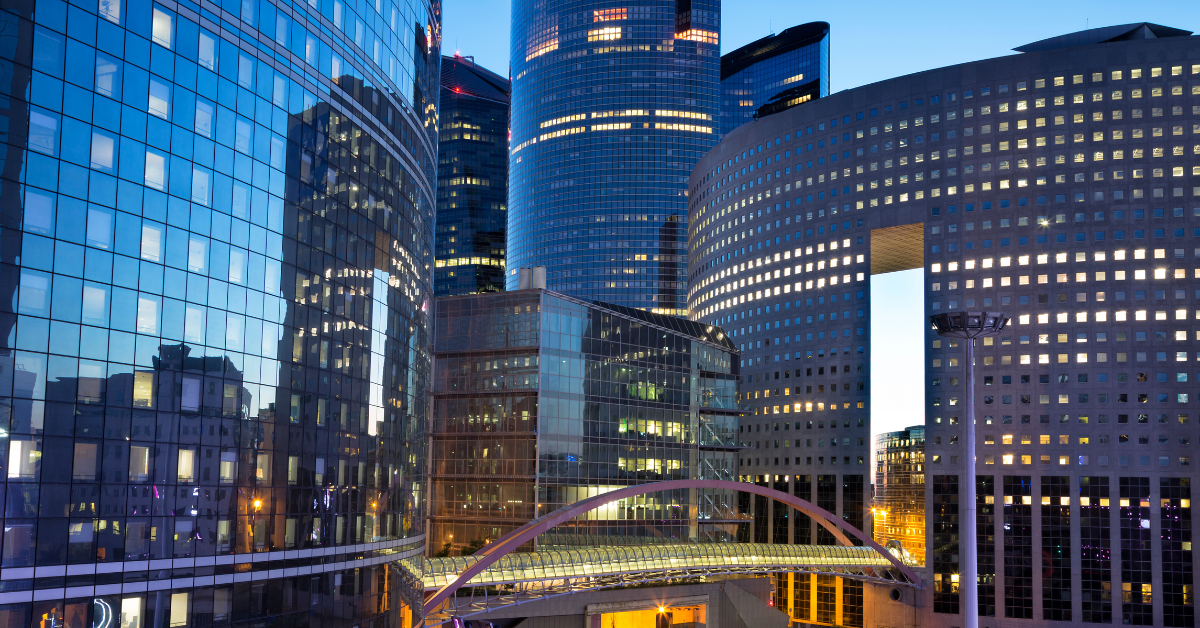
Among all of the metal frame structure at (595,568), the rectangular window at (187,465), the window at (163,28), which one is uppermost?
the window at (163,28)

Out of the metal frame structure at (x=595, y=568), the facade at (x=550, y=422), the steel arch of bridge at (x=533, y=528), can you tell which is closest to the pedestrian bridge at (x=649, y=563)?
the metal frame structure at (x=595, y=568)

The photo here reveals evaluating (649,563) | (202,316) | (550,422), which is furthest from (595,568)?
(202,316)

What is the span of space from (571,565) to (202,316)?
3534cm

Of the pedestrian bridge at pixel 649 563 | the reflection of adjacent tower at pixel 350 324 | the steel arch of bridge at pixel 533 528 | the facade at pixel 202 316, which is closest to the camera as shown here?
the facade at pixel 202 316

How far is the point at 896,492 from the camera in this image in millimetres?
127000

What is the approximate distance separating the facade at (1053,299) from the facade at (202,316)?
78.6m

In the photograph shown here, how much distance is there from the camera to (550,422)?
7681 centimetres

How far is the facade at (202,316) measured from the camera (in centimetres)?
3200

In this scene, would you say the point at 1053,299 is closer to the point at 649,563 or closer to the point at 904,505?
the point at 904,505

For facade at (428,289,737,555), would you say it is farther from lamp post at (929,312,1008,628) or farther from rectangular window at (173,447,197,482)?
rectangular window at (173,447,197,482)

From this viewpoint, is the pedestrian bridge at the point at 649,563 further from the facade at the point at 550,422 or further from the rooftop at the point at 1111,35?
the rooftop at the point at 1111,35

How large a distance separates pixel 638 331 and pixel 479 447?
17.5 meters

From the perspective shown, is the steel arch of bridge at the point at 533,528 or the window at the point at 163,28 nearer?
the window at the point at 163,28

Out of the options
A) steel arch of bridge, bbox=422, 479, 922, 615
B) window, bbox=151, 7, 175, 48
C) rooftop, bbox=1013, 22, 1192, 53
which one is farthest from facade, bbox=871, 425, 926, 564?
window, bbox=151, 7, 175, 48
